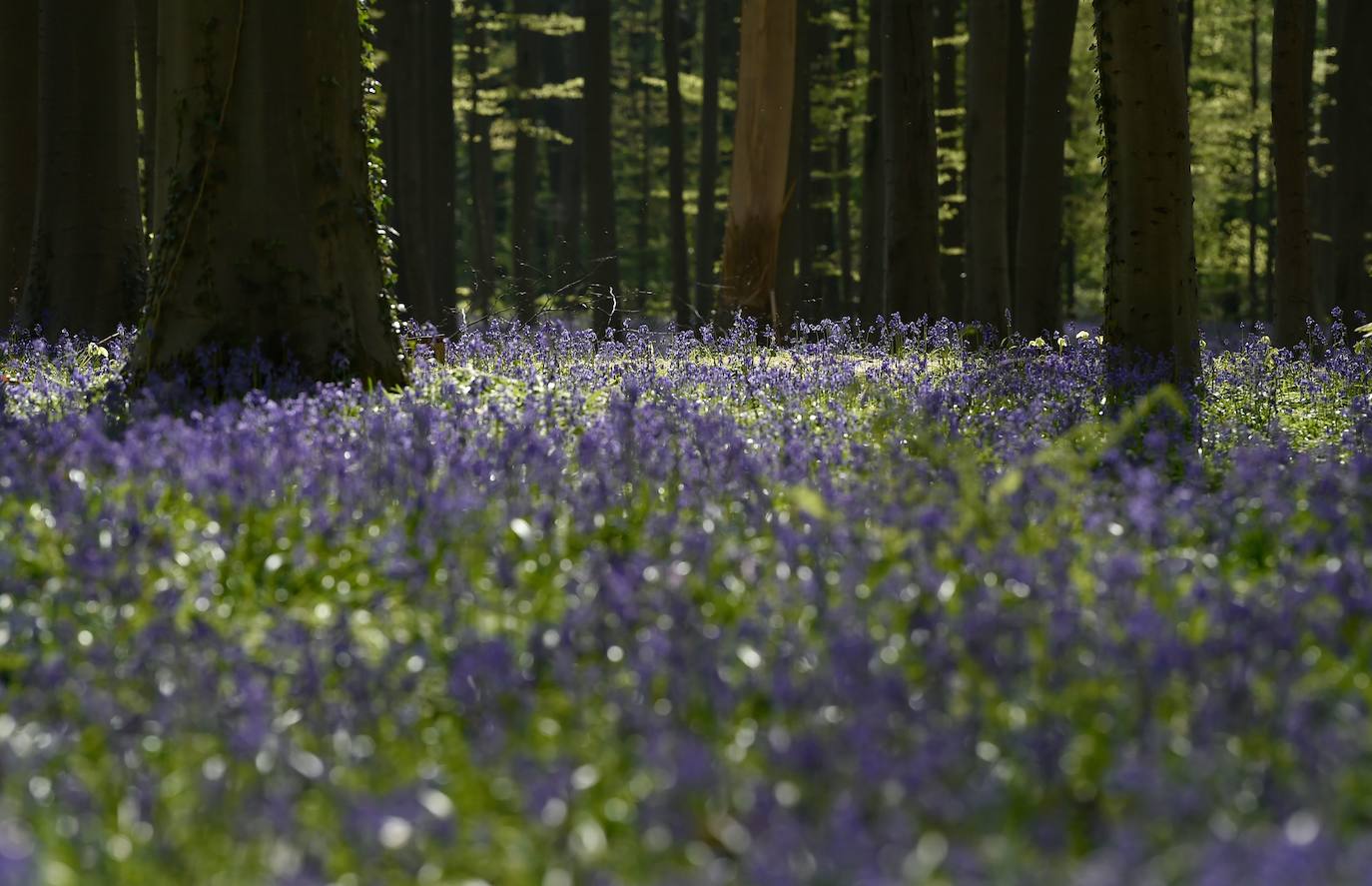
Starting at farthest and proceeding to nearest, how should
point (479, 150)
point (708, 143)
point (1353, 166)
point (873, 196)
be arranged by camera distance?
1. point (479, 150)
2. point (708, 143)
3. point (873, 196)
4. point (1353, 166)

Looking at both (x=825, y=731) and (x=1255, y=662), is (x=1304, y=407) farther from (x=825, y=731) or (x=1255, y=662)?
(x=825, y=731)

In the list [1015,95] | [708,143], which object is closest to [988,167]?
[1015,95]

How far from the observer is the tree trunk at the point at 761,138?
18.1 m

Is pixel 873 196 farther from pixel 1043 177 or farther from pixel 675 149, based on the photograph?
pixel 1043 177

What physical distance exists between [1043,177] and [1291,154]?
2.59 meters

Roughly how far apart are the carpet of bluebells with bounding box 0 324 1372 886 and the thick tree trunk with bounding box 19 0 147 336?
675cm

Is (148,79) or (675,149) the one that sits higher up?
(148,79)

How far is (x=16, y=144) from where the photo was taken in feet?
50.4

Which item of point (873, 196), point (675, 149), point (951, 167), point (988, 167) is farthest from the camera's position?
point (675, 149)

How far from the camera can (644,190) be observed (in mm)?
51844

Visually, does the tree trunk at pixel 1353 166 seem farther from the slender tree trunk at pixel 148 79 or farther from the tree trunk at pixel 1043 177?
the slender tree trunk at pixel 148 79

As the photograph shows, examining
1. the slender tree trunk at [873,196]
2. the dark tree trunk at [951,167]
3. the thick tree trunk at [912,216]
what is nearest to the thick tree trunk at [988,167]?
the thick tree trunk at [912,216]

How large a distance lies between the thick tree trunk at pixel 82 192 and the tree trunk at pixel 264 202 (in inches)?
183

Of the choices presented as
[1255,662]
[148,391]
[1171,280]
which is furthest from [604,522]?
[1171,280]
